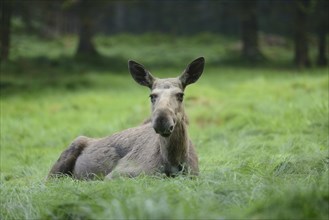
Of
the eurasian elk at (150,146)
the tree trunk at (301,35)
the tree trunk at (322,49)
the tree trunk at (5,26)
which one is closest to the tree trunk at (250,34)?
the tree trunk at (301,35)

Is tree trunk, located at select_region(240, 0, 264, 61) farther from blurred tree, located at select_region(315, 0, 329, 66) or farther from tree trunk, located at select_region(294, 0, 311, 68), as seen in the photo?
blurred tree, located at select_region(315, 0, 329, 66)

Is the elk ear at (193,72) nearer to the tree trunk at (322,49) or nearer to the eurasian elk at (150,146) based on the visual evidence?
the eurasian elk at (150,146)

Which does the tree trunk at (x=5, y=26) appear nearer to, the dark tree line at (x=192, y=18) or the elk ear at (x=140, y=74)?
the dark tree line at (x=192, y=18)

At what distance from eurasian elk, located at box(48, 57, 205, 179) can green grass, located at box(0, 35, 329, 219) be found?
1.61 feet

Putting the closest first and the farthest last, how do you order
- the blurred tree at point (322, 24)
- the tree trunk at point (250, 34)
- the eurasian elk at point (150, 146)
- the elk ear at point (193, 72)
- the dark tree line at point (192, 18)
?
the eurasian elk at point (150, 146) → the elk ear at point (193, 72) → the dark tree line at point (192, 18) → the blurred tree at point (322, 24) → the tree trunk at point (250, 34)

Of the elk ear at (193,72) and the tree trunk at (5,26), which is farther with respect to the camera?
the tree trunk at (5,26)

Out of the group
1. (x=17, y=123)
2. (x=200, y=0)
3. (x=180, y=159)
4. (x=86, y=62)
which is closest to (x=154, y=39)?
(x=200, y=0)

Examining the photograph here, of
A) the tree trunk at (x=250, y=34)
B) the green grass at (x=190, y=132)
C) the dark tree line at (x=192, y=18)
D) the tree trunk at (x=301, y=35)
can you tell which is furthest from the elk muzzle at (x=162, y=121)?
the tree trunk at (x=250, y=34)

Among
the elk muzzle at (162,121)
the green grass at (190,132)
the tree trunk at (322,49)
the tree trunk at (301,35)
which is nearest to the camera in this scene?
the green grass at (190,132)

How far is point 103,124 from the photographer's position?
43.0 feet

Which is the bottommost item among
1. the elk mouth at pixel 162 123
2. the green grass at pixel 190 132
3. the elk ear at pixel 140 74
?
the green grass at pixel 190 132

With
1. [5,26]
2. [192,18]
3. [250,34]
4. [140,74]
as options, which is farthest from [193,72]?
[192,18]

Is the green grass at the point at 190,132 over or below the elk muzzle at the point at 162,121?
below

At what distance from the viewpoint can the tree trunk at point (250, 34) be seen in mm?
26953
